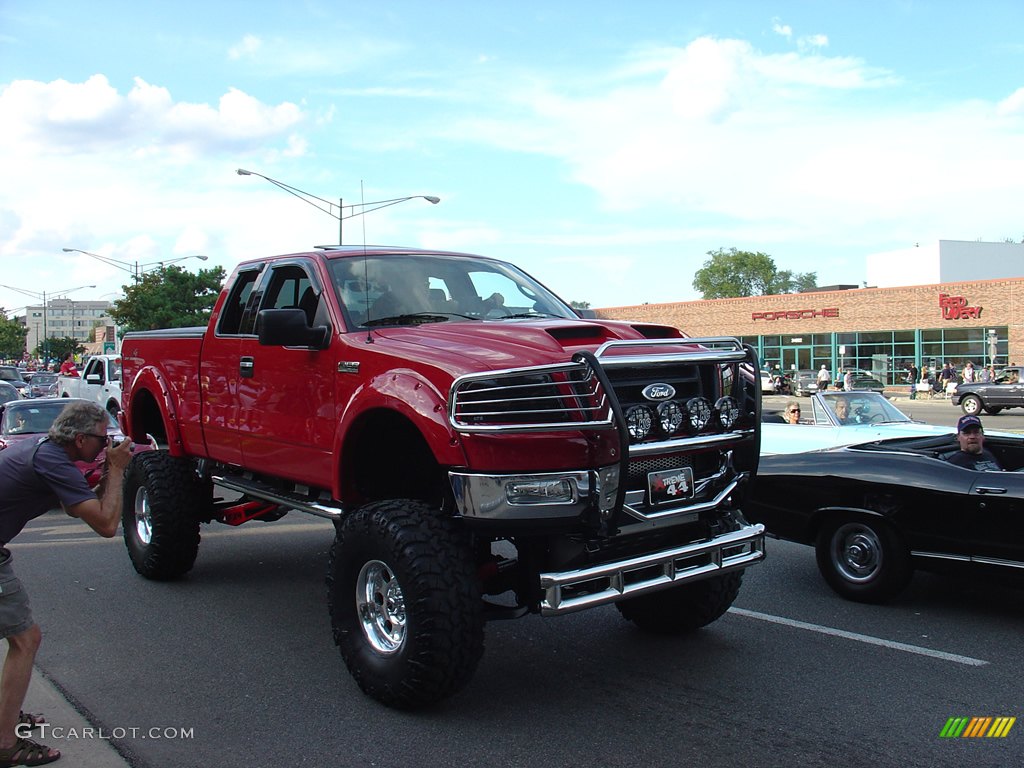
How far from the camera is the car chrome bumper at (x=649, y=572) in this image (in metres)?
4.33

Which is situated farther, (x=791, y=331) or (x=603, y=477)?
(x=791, y=331)

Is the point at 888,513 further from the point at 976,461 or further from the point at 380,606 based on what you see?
the point at 380,606

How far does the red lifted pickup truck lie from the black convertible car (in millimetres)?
1362

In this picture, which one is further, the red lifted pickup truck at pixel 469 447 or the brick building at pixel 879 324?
the brick building at pixel 879 324

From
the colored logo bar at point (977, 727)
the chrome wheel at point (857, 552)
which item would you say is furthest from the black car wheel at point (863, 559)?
the colored logo bar at point (977, 727)

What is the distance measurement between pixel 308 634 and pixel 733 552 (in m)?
2.80

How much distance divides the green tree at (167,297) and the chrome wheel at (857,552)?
41689 mm

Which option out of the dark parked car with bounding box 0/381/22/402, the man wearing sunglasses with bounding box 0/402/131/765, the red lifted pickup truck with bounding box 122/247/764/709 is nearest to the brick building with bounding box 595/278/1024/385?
the dark parked car with bounding box 0/381/22/402

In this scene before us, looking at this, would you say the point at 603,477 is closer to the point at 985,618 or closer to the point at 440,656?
the point at 440,656

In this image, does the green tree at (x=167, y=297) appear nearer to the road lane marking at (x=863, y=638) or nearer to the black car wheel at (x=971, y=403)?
the black car wheel at (x=971, y=403)

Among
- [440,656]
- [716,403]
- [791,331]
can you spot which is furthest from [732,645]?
[791,331]

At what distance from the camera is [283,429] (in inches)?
232

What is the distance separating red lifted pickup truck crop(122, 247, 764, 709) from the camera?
14.4ft

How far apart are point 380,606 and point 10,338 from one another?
123 m
